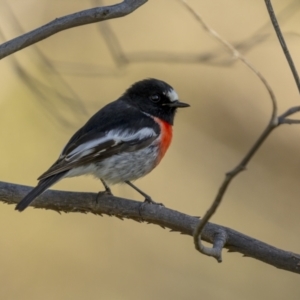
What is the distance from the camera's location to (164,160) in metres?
7.77

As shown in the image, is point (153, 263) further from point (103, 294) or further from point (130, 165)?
point (130, 165)

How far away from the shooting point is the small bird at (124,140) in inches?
159

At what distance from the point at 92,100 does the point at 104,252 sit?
1936 mm

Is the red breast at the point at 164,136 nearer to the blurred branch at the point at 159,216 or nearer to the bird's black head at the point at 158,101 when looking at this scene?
the bird's black head at the point at 158,101

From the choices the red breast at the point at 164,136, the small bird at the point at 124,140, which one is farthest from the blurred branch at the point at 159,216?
the red breast at the point at 164,136

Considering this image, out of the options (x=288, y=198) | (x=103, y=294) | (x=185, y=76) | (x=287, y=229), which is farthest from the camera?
(x=185, y=76)

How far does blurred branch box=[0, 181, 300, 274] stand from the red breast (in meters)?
0.96

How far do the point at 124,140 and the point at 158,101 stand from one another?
65 cm

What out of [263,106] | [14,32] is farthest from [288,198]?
[14,32]

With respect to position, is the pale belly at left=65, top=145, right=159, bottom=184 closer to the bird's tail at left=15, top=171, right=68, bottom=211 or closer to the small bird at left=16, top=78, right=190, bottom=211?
the small bird at left=16, top=78, right=190, bottom=211

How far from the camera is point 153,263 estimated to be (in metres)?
6.75

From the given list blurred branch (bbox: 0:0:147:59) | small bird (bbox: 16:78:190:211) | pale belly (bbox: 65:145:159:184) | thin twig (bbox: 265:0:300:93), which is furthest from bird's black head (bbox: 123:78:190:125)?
thin twig (bbox: 265:0:300:93)

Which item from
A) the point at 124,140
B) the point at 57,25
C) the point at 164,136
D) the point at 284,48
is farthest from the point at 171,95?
the point at 284,48

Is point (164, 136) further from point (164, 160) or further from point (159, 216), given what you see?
point (164, 160)
